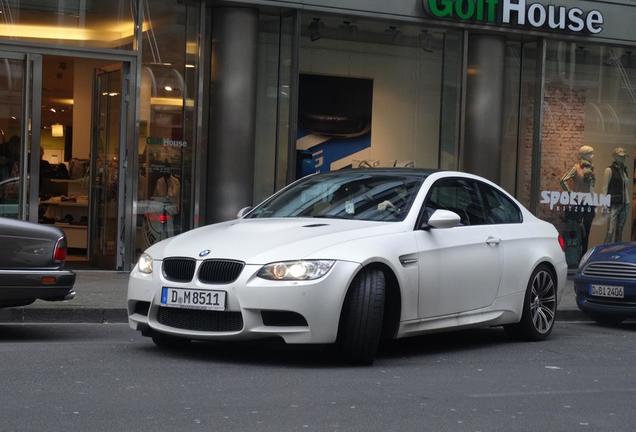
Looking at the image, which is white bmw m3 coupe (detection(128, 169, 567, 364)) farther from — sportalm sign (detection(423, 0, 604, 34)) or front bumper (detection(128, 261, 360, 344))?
sportalm sign (detection(423, 0, 604, 34))

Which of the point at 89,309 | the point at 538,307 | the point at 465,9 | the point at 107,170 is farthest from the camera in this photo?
the point at 465,9

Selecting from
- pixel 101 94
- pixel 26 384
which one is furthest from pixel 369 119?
pixel 26 384

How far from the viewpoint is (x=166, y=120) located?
16.0 m

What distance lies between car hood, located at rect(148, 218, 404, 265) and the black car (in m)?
1.25

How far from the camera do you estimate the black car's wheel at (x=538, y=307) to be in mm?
9883

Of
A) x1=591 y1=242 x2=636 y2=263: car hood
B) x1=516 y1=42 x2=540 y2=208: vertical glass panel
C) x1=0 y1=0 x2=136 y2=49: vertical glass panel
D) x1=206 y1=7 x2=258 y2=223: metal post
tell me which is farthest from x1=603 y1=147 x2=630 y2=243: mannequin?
x1=0 y1=0 x2=136 y2=49: vertical glass panel

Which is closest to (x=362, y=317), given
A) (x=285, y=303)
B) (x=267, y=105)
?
(x=285, y=303)

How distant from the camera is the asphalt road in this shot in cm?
604

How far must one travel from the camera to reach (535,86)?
728 inches

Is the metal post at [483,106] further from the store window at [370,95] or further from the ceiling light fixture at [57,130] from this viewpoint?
the ceiling light fixture at [57,130]

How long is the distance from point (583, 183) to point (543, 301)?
9321mm

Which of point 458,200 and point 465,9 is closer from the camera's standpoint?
point 458,200

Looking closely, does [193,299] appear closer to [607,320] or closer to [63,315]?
[63,315]

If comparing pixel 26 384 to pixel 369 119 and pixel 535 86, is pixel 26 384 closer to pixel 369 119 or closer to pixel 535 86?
pixel 369 119
